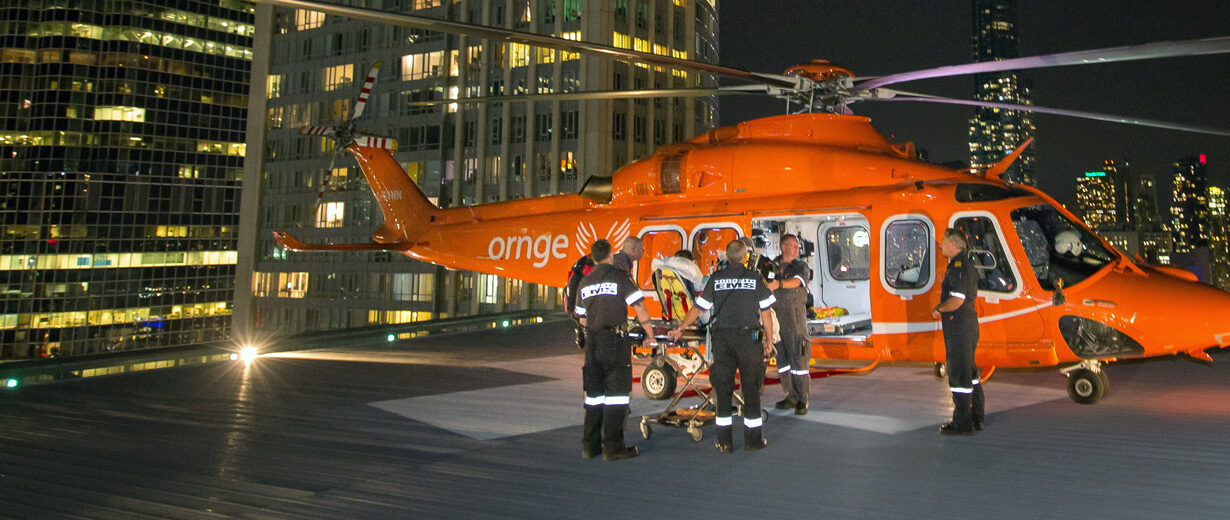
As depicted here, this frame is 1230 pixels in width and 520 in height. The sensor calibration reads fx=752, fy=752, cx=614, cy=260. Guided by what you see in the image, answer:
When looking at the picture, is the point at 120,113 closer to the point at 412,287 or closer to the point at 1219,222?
the point at 412,287

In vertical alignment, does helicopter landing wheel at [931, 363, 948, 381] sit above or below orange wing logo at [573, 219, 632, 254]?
below

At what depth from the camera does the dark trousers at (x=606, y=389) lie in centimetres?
525

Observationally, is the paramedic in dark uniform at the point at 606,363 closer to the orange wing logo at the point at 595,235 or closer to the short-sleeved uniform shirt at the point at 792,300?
the short-sleeved uniform shirt at the point at 792,300

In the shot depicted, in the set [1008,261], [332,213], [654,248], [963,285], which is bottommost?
[963,285]

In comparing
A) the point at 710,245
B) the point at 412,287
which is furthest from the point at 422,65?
the point at 710,245

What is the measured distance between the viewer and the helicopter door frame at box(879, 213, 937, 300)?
771 centimetres

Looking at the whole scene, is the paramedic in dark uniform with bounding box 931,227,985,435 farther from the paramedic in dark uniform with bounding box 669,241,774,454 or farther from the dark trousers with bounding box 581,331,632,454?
the dark trousers with bounding box 581,331,632,454

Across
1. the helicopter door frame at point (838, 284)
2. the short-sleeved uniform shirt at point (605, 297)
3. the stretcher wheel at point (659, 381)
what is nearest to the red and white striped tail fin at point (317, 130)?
the stretcher wheel at point (659, 381)

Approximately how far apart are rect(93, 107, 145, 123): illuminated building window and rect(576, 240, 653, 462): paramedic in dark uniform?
89212mm

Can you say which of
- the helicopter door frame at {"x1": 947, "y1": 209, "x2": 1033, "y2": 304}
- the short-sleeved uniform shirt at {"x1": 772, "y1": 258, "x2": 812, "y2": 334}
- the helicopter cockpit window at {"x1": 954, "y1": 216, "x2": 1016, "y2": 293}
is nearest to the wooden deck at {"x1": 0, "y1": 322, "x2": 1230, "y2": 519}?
the short-sleeved uniform shirt at {"x1": 772, "y1": 258, "x2": 812, "y2": 334}

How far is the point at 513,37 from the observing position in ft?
22.5

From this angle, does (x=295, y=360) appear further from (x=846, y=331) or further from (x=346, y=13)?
(x=846, y=331)

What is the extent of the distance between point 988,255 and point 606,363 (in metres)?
4.44

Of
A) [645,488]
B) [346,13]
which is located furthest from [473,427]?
[346,13]
